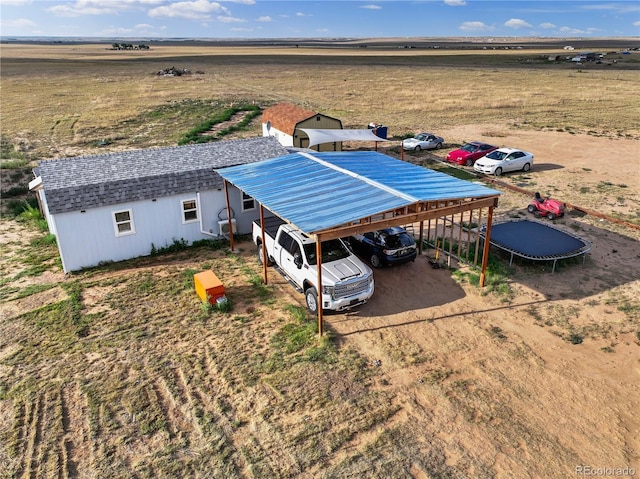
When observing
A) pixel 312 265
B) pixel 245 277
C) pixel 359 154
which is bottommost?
pixel 245 277

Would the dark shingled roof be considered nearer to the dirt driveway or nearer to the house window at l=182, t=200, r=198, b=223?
the house window at l=182, t=200, r=198, b=223

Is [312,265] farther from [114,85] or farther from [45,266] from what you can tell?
[114,85]

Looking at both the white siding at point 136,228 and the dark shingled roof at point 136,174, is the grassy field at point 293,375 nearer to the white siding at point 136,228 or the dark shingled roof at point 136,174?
the white siding at point 136,228

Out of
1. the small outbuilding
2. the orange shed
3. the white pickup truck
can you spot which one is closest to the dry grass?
the small outbuilding

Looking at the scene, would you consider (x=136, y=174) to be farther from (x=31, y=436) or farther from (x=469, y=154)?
(x=469, y=154)

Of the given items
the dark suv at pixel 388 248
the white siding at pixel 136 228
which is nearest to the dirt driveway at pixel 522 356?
the dark suv at pixel 388 248

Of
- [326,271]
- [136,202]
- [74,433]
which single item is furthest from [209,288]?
[136,202]

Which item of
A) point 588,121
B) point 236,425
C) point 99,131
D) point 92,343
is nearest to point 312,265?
point 236,425
